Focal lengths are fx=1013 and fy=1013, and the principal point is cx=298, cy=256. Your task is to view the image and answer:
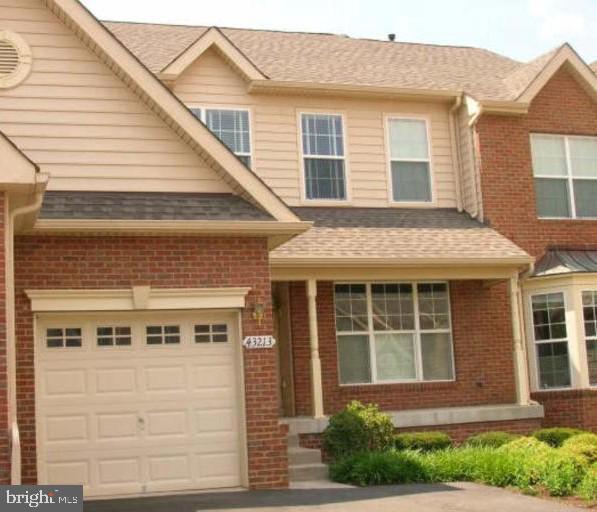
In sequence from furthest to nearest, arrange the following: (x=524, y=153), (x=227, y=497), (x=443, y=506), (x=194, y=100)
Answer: (x=524, y=153) < (x=194, y=100) < (x=227, y=497) < (x=443, y=506)

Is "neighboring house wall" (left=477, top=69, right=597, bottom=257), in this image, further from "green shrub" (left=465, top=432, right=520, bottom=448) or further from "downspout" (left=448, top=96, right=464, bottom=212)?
"green shrub" (left=465, top=432, right=520, bottom=448)

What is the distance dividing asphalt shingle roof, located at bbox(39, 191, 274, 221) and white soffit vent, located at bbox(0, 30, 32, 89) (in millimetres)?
1567

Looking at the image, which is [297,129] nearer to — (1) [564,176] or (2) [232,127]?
(2) [232,127]

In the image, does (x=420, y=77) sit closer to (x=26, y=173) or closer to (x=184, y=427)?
(x=184, y=427)

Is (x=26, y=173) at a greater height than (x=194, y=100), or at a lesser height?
lesser

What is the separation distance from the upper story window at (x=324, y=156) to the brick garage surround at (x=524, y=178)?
260 centimetres

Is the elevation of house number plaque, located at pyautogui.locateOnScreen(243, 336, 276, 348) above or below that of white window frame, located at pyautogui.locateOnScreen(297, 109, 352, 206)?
below

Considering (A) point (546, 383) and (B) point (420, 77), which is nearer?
(A) point (546, 383)

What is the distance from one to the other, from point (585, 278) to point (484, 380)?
8.22 feet

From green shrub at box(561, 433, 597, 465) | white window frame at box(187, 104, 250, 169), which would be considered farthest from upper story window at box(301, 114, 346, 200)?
green shrub at box(561, 433, 597, 465)

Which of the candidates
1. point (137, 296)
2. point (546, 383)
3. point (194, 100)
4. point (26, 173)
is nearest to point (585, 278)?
point (546, 383)

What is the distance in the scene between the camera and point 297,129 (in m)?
18.2

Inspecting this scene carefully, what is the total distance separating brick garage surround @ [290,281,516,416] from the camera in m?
16.9

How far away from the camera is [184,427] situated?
1303cm
